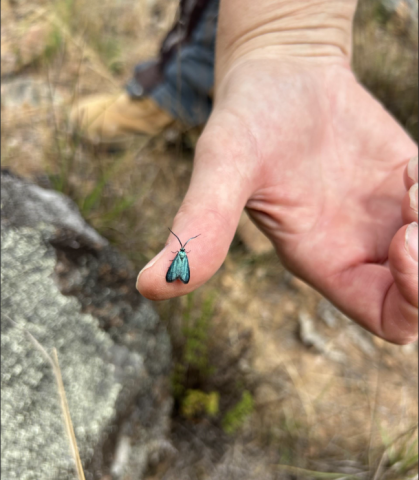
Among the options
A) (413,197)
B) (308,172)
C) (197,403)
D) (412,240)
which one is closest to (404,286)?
(412,240)

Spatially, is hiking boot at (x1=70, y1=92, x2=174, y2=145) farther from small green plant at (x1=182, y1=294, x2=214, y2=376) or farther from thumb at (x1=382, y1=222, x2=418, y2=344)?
thumb at (x1=382, y1=222, x2=418, y2=344)

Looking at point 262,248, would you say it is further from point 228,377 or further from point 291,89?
point 291,89

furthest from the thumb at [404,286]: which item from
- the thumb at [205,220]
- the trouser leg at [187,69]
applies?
the trouser leg at [187,69]

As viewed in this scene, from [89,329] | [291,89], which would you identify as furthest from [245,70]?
[89,329]

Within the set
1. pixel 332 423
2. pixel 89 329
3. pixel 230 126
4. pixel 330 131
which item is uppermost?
pixel 230 126

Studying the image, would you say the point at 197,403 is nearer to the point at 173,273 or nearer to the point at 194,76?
the point at 173,273

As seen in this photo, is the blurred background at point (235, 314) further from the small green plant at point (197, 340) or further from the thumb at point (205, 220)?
the thumb at point (205, 220)
